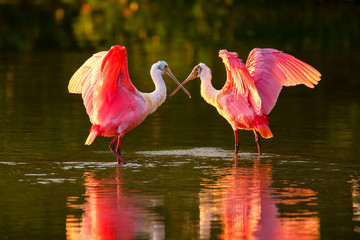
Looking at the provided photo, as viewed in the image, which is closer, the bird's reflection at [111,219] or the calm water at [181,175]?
the bird's reflection at [111,219]

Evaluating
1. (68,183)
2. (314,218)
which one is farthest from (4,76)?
(314,218)

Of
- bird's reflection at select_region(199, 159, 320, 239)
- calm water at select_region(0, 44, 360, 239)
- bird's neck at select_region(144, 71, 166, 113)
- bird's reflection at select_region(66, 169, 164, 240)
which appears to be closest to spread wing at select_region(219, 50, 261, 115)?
calm water at select_region(0, 44, 360, 239)

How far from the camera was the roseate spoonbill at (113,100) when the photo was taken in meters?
13.2

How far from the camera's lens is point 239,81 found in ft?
46.7

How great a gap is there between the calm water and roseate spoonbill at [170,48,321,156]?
45 cm

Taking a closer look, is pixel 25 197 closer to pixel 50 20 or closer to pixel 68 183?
pixel 68 183

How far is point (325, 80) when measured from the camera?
24.1 metres

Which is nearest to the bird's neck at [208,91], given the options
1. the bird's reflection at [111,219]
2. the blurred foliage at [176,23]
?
the bird's reflection at [111,219]

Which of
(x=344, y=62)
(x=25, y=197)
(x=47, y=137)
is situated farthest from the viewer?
(x=344, y=62)

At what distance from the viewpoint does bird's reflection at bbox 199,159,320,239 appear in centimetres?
898

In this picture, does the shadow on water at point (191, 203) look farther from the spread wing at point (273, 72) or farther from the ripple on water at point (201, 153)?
the spread wing at point (273, 72)

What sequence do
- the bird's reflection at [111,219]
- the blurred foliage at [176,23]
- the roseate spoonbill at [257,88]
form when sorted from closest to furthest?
1. the bird's reflection at [111,219]
2. the roseate spoonbill at [257,88]
3. the blurred foliage at [176,23]

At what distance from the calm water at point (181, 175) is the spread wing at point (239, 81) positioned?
2.55 feet

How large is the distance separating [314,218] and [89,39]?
2856 cm
